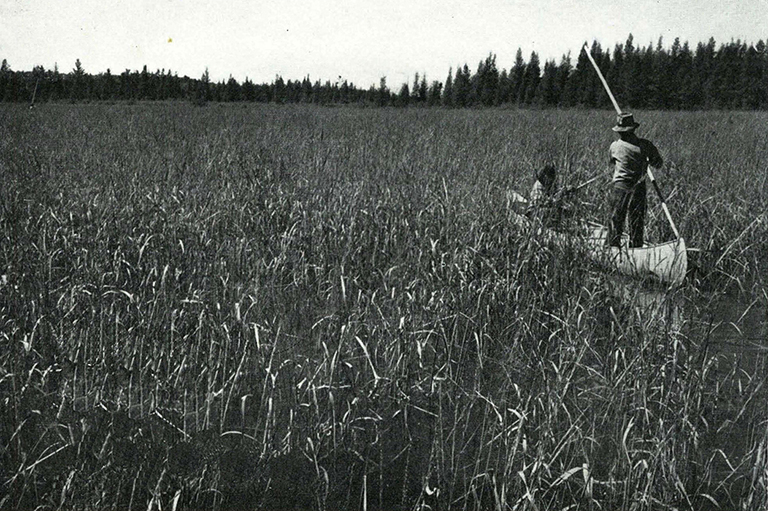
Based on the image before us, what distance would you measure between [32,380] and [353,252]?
87.1 inches

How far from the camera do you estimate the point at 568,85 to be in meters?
43.5

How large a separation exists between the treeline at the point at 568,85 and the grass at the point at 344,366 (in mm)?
15492

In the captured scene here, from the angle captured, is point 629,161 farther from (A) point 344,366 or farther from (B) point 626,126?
(A) point 344,366

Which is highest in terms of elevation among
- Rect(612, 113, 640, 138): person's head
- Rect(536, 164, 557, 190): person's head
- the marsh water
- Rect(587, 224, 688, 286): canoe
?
Rect(612, 113, 640, 138): person's head

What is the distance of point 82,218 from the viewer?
462 cm

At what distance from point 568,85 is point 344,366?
4373cm

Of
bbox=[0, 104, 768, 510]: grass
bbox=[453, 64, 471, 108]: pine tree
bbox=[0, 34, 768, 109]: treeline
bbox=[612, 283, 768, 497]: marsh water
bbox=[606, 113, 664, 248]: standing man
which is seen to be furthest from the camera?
bbox=[453, 64, 471, 108]: pine tree

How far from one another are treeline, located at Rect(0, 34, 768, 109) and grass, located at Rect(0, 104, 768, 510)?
610 inches

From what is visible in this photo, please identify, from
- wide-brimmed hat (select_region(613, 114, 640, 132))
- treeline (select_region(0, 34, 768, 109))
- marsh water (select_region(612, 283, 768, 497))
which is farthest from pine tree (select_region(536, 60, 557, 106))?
marsh water (select_region(612, 283, 768, 497))

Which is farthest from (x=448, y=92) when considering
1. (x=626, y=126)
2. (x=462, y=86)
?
(x=626, y=126)

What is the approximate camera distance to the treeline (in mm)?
28147

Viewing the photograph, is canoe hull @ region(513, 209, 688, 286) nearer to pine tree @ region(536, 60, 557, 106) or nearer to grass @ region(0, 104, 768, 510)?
grass @ region(0, 104, 768, 510)

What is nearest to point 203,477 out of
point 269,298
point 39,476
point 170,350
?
point 39,476

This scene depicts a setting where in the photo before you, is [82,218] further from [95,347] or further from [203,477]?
[203,477]
